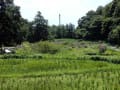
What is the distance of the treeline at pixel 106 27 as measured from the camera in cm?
7231

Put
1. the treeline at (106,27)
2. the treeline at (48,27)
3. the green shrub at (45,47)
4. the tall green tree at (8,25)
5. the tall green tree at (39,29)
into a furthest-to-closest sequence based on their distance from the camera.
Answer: the tall green tree at (39,29), the treeline at (106,27), the green shrub at (45,47), the treeline at (48,27), the tall green tree at (8,25)

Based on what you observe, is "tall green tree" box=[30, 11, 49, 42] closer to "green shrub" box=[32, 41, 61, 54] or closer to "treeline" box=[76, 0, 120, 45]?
"treeline" box=[76, 0, 120, 45]

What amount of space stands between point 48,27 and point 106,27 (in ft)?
63.1

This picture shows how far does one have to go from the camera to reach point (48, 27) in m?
94.1

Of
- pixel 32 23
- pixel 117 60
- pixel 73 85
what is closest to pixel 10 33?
pixel 117 60

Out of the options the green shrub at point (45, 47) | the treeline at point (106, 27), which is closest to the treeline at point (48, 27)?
the treeline at point (106, 27)

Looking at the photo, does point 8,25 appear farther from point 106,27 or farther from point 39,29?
point 39,29

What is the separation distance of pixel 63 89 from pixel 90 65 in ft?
46.8

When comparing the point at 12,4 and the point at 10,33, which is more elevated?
the point at 12,4

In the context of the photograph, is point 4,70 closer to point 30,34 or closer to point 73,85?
point 73,85

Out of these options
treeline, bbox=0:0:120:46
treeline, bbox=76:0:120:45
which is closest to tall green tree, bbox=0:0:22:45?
treeline, bbox=0:0:120:46

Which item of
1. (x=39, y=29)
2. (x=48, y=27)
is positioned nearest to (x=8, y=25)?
(x=39, y=29)

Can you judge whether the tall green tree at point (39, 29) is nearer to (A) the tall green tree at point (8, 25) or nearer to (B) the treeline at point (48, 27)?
(B) the treeline at point (48, 27)

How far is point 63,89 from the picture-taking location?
559 inches
